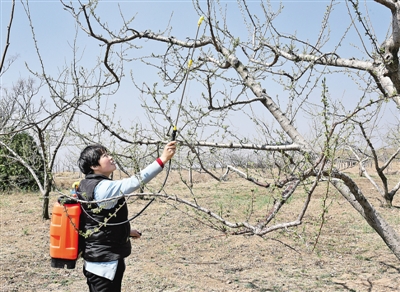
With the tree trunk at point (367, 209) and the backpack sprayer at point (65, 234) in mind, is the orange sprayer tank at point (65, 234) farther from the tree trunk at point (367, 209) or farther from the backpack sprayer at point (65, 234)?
the tree trunk at point (367, 209)

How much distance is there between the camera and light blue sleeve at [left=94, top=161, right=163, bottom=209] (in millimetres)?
2446

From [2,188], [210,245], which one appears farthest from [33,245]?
[2,188]

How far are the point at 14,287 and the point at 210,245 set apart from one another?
114 inches

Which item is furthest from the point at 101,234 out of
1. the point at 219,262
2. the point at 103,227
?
the point at 219,262

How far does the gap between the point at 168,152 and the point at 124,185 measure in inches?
14.4

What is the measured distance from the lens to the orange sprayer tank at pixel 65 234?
267 cm

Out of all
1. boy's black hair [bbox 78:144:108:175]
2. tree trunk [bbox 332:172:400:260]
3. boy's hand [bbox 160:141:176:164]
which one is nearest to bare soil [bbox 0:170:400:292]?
tree trunk [bbox 332:172:400:260]

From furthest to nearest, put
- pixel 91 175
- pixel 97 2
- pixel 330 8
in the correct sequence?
pixel 330 8, pixel 97 2, pixel 91 175

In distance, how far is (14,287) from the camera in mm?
4336

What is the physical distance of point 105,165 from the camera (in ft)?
9.02

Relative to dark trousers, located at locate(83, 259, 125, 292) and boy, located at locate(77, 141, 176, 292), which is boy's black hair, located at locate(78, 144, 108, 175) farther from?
dark trousers, located at locate(83, 259, 125, 292)

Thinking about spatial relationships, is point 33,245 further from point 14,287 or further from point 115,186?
point 115,186

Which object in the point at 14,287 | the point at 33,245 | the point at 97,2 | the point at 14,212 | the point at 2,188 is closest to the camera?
the point at 97,2

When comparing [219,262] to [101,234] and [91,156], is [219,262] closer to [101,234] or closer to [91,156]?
[101,234]
